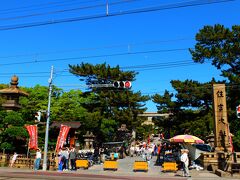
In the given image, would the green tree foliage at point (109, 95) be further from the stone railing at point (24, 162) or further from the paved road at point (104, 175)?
the paved road at point (104, 175)

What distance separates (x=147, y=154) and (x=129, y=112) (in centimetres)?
2423

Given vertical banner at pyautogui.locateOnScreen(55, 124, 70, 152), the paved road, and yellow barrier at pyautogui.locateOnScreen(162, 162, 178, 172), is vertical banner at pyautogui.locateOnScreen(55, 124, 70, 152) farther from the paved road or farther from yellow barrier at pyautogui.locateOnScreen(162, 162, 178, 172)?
yellow barrier at pyautogui.locateOnScreen(162, 162, 178, 172)

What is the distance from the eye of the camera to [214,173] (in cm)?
2169

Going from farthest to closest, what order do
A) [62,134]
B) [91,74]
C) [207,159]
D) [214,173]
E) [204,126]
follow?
[91,74], [204,126], [62,134], [207,159], [214,173]

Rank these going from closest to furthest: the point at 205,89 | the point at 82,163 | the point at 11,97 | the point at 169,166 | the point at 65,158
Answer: the point at 169,166 → the point at 65,158 → the point at 82,163 → the point at 11,97 → the point at 205,89

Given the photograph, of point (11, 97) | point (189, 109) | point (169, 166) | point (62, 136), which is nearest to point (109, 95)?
point (189, 109)

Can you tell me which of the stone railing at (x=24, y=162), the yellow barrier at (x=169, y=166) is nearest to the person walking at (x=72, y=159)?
the stone railing at (x=24, y=162)

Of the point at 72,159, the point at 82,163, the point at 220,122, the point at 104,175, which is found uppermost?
the point at 220,122

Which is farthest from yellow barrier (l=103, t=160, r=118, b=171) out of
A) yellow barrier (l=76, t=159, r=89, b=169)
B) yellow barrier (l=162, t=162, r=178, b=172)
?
yellow barrier (l=162, t=162, r=178, b=172)

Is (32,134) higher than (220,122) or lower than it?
lower

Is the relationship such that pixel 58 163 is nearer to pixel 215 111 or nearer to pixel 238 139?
pixel 215 111

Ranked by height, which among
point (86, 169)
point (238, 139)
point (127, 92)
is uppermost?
point (127, 92)

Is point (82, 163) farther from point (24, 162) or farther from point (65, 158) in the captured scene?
point (24, 162)

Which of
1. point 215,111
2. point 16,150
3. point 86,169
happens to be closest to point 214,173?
point 215,111
